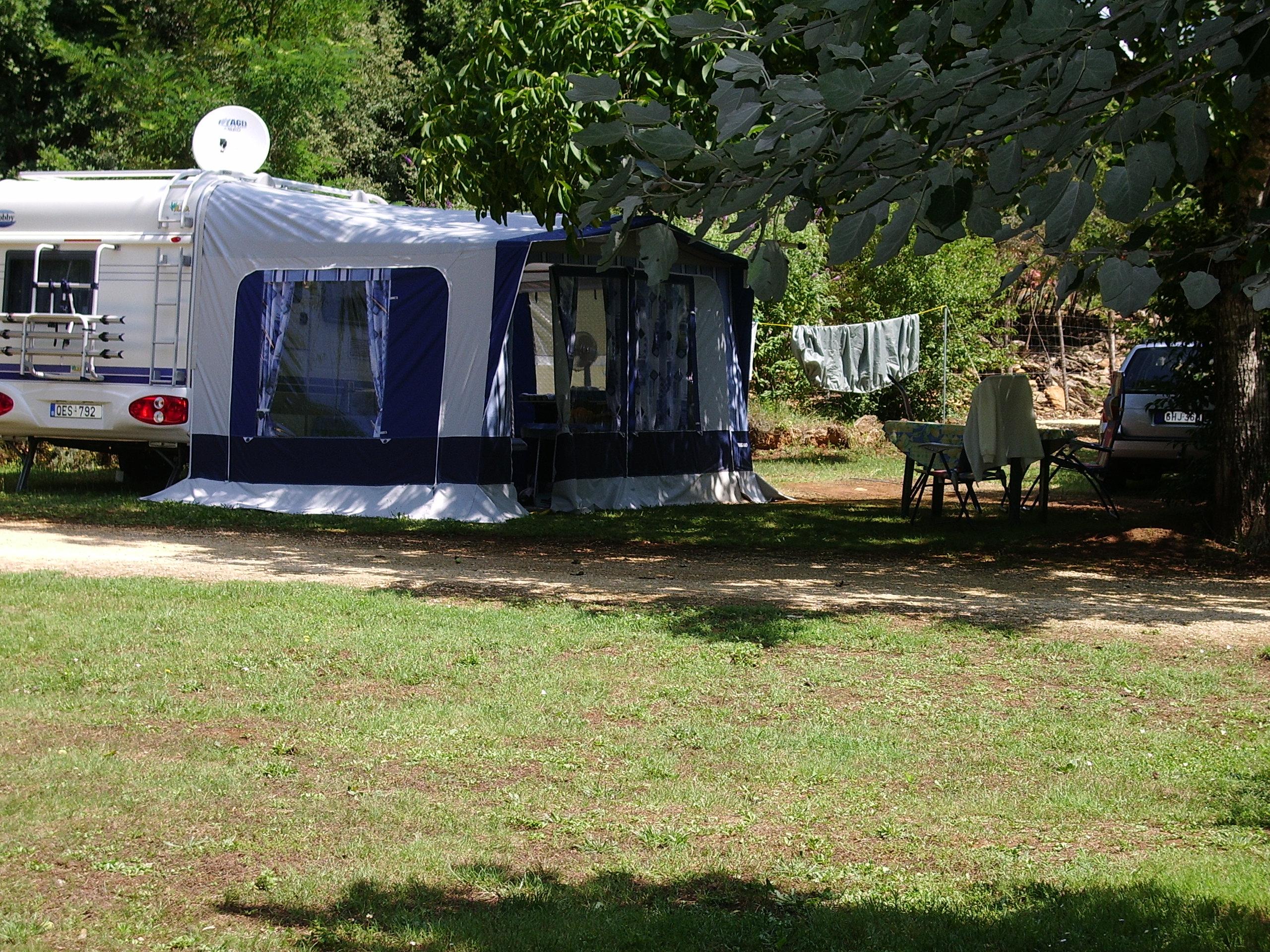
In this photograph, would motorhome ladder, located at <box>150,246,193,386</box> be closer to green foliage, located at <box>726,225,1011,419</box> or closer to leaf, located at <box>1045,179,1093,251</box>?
green foliage, located at <box>726,225,1011,419</box>

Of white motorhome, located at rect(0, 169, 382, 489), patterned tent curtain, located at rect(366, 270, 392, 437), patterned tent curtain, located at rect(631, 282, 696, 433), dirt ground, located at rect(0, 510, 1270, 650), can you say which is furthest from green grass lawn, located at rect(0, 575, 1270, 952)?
patterned tent curtain, located at rect(631, 282, 696, 433)

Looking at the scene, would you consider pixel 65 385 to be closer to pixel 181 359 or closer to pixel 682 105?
pixel 181 359

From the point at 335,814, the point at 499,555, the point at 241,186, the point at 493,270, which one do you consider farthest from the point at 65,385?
the point at 335,814

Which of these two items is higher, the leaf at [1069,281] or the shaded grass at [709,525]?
the leaf at [1069,281]

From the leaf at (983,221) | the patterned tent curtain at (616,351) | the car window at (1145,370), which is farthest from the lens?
the car window at (1145,370)

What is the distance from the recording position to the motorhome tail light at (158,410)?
1176 cm

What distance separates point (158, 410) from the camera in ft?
38.6

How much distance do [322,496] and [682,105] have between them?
5.02 meters

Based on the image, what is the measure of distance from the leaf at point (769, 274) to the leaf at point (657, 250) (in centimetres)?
14

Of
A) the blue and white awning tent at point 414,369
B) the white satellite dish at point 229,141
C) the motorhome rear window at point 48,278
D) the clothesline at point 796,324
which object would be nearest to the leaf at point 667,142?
the blue and white awning tent at point 414,369

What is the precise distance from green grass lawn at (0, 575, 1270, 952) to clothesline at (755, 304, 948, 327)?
43.7ft

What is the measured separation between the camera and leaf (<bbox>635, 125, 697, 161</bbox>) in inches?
90.0

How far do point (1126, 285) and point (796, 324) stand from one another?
18724mm

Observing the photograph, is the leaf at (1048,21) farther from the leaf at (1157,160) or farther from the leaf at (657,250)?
the leaf at (657,250)
